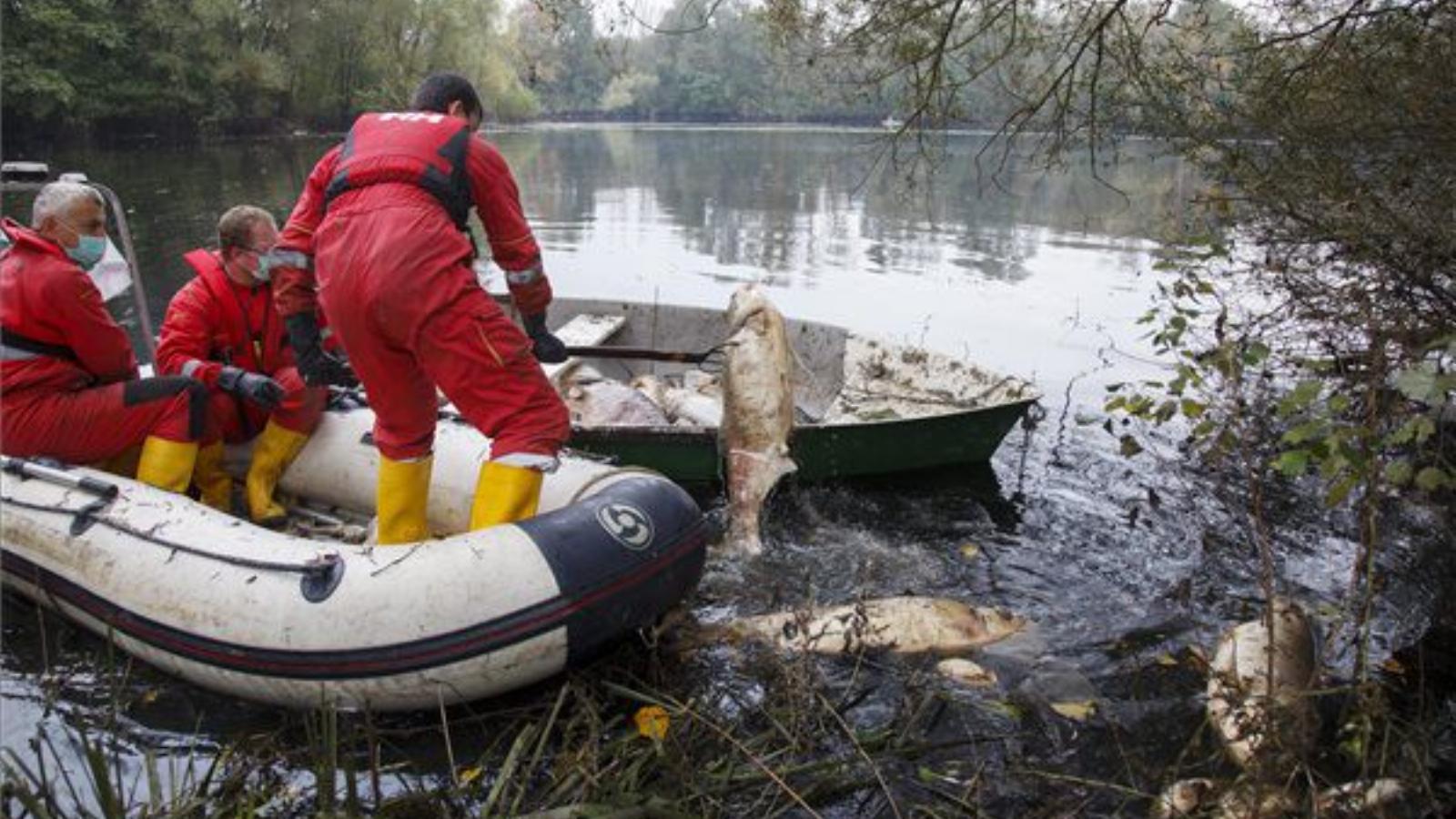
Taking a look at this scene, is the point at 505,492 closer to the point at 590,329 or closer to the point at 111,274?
the point at 111,274

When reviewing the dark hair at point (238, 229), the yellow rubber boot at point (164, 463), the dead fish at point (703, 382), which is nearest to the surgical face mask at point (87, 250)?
the dark hair at point (238, 229)

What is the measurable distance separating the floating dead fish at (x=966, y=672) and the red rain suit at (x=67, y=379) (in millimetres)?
3539

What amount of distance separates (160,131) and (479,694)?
43.1 metres

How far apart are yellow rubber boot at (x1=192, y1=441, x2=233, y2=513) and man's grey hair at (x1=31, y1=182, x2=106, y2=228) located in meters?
1.27

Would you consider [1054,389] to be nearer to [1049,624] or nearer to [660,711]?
[1049,624]

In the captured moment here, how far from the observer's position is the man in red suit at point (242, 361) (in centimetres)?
529

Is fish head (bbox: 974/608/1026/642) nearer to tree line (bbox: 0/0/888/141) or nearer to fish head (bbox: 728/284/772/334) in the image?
fish head (bbox: 728/284/772/334)

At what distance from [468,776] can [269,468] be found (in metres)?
2.51

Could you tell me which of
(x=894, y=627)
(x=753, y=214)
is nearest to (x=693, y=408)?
(x=894, y=627)

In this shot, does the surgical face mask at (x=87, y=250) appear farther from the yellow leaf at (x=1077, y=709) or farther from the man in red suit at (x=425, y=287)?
the yellow leaf at (x=1077, y=709)

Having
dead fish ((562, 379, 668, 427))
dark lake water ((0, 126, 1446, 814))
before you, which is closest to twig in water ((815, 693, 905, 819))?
dark lake water ((0, 126, 1446, 814))

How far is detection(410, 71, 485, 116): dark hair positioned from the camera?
4.51 meters

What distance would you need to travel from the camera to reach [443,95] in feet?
14.8

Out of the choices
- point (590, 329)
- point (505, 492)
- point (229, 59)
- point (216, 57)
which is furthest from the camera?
point (229, 59)
